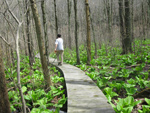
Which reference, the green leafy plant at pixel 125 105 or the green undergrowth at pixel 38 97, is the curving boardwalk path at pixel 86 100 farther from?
the green undergrowth at pixel 38 97

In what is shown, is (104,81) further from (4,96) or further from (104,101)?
(4,96)

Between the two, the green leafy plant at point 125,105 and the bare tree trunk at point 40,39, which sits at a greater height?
the bare tree trunk at point 40,39

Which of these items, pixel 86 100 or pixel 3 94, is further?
pixel 86 100

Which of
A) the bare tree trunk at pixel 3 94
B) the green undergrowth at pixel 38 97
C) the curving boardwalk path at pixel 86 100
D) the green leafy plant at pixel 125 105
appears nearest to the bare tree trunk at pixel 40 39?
the green undergrowth at pixel 38 97

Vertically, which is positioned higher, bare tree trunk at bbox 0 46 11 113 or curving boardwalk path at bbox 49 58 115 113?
bare tree trunk at bbox 0 46 11 113

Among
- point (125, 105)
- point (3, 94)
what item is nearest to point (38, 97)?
point (3, 94)

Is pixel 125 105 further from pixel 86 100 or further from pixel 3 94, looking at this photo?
pixel 3 94

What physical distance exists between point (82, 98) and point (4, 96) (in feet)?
5.04

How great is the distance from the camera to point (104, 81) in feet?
12.7

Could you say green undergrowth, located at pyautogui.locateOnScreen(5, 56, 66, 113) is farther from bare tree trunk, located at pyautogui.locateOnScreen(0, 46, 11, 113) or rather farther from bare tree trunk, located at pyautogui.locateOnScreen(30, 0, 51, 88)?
bare tree trunk, located at pyautogui.locateOnScreen(30, 0, 51, 88)

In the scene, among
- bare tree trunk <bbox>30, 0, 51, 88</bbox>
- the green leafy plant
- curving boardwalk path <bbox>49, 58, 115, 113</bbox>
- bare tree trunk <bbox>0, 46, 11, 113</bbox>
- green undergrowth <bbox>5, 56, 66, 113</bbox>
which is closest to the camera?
bare tree trunk <bbox>0, 46, 11, 113</bbox>

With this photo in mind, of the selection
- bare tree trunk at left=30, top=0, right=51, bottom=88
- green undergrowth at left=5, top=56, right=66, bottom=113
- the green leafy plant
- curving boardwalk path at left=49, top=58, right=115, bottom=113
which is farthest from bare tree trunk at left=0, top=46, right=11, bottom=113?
the green leafy plant

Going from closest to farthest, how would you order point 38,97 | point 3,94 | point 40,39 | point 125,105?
point 3,94 → point 125,105 → point 38,97 → point 40,39

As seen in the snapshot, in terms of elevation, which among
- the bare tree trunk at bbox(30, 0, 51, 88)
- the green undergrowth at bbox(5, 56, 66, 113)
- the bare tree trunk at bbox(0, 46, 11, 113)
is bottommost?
the green undergrowth at bbox(5, 56, 66, 113)
